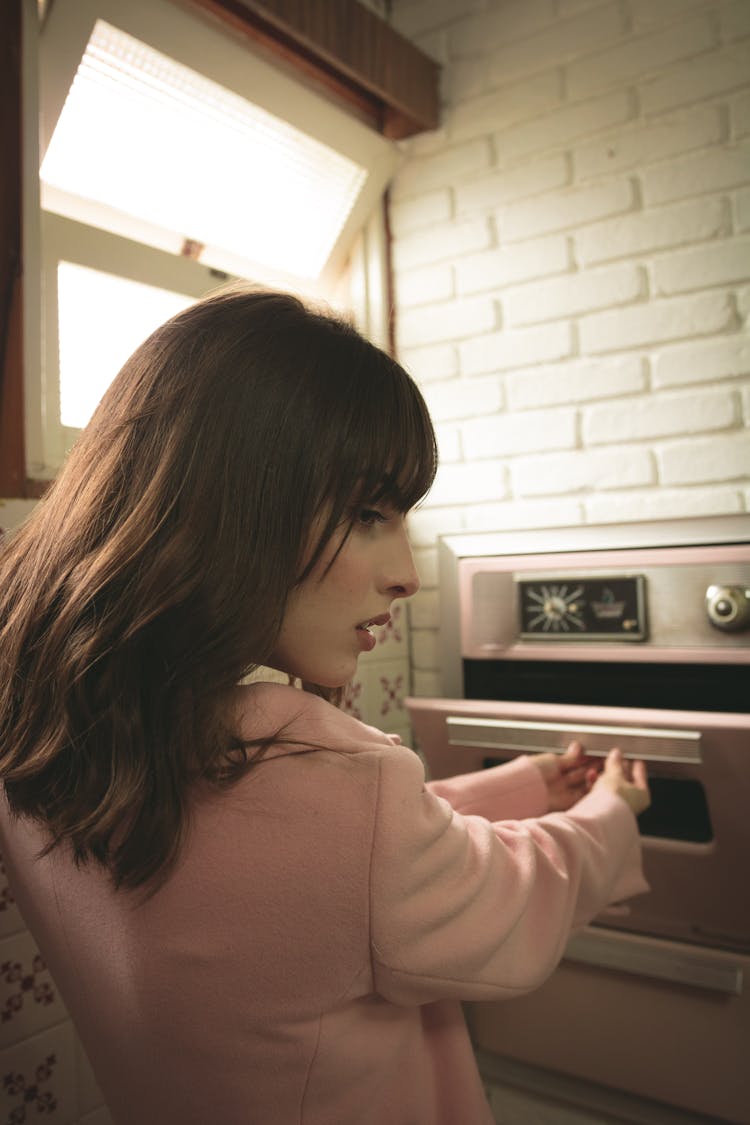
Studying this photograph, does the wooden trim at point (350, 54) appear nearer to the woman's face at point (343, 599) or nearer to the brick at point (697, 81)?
the brick at point (697, 81)

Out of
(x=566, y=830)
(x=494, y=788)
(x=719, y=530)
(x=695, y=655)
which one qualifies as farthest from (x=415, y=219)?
(x=566, y=830)

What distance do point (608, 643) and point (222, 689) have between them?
816 millimetres

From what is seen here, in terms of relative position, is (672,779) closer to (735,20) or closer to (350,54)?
(735,20)

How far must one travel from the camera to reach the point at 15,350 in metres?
1.04

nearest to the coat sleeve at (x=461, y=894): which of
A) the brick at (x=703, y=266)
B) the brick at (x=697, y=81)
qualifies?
the brick at (x=703, y=266)

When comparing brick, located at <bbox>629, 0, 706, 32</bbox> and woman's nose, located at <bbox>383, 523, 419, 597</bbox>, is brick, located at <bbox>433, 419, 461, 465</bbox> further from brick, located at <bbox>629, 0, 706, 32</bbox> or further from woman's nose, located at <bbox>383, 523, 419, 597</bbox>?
A: woman's nose, located at <bbox>383, 523, 419, 597</bbox>

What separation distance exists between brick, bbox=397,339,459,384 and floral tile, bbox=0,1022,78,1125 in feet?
3.68

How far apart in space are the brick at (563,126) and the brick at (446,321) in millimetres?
250

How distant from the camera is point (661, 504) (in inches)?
51.6

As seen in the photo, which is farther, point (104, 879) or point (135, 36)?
point (135, 36)

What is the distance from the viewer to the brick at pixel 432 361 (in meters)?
1.52

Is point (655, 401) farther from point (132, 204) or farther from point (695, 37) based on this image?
point (132, 204)

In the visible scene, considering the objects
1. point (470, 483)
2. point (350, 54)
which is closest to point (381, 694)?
point (470, 483)

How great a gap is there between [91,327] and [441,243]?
654 mm
